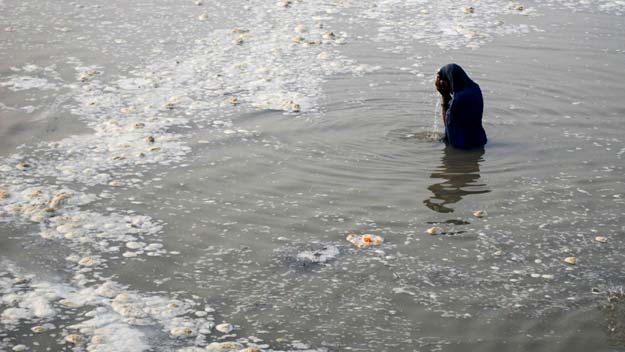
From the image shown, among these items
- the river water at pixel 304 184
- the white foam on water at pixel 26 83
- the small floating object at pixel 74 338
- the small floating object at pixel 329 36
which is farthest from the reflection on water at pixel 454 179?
the white foam on water at pixel 26 83

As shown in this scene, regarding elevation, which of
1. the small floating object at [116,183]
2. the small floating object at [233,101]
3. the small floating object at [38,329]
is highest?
the small floating object at [233,101]

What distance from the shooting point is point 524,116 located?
8.68 metres

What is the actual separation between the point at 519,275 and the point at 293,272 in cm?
152

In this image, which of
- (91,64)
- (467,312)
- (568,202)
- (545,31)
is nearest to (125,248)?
(467,312)

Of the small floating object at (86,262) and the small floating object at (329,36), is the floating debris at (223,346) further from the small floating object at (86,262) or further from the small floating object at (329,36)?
the small floating object at (329,36)

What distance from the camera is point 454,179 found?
24.2 feet

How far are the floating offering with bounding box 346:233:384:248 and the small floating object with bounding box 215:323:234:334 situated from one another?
1.36 meters

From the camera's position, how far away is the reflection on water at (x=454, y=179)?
6957 mm

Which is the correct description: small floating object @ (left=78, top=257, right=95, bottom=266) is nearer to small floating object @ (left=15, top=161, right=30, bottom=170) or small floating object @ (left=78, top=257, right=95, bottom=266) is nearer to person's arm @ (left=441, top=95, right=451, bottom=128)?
small floating object @ (left=15, top=161, right=30, bottom=170)

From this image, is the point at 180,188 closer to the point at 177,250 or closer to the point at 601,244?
the point at 177,250

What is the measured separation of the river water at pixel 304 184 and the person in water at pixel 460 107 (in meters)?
0.16

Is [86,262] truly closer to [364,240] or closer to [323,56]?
[364,240]

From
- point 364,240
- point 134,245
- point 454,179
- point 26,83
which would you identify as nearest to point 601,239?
point 454,179

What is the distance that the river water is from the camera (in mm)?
5199
